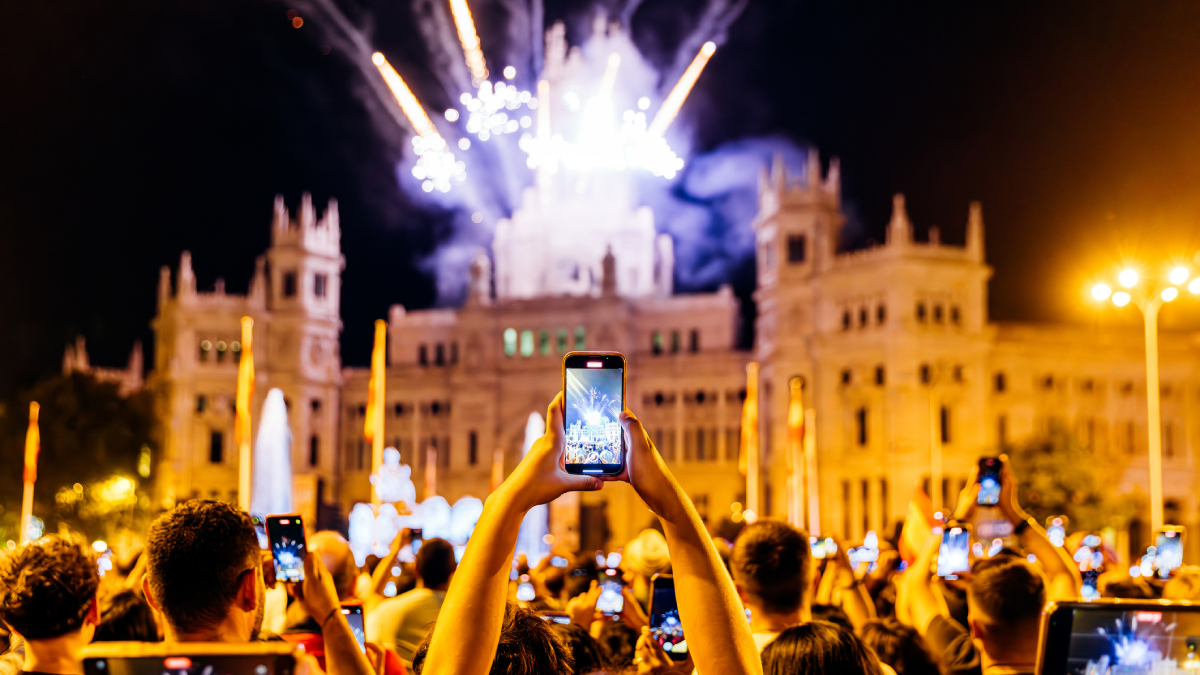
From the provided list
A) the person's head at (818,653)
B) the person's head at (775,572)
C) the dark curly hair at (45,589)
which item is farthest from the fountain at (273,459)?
the person's head at (818,653)

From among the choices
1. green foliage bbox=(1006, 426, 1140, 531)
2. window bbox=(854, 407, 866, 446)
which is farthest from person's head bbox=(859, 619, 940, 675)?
window bbox=(854, 407, 866, 446)

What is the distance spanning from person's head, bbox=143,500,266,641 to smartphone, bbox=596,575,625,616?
130 inches

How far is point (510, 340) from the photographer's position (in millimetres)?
67438

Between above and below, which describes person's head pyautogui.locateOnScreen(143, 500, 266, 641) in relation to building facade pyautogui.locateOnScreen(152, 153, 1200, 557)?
below

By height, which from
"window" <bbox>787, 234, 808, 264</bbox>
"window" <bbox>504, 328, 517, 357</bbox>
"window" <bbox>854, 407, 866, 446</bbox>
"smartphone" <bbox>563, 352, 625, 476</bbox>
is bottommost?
"smartphone" <bbox>563, 352, 625, 476</bbox>

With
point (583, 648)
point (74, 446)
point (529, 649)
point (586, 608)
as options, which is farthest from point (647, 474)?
point (74, 446)

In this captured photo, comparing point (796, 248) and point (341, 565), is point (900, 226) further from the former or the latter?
point (341, 565)

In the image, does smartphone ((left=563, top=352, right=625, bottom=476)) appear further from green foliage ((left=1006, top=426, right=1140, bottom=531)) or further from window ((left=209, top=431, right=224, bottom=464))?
window ((left=209, top=431, right=224, bottom=464))

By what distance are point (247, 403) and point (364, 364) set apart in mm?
49331

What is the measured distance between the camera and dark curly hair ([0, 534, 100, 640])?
13.8 feet

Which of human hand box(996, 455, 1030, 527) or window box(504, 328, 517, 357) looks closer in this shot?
human hand box(996, 455, 1030, 527)

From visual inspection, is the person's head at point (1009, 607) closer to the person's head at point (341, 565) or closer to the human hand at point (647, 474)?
the human hand at point (647, 474)

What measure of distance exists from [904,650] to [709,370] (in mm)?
58301

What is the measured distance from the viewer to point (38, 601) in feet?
13.9
